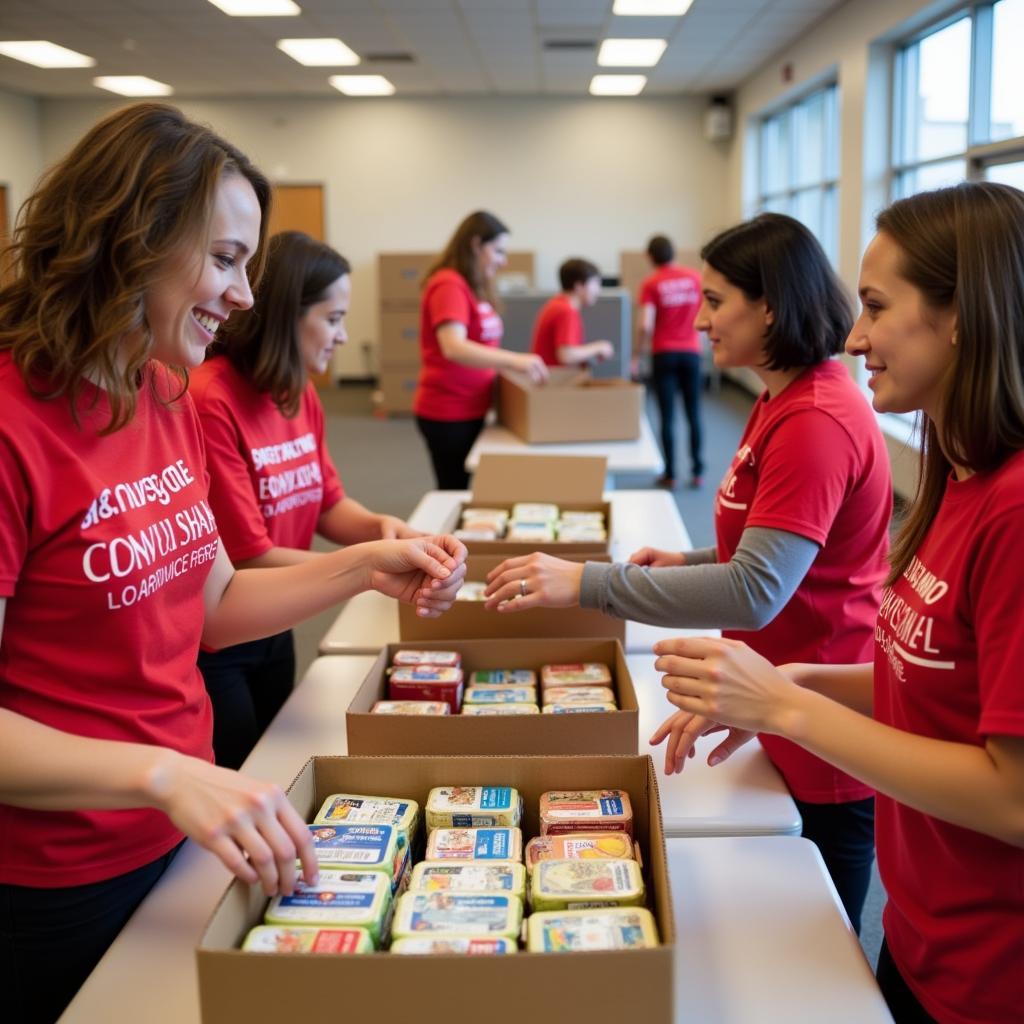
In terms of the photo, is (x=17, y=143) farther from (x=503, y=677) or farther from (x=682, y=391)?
(x=503, y=677)

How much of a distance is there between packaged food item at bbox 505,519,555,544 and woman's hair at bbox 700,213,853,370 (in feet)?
2.50

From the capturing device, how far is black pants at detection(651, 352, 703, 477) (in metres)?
6.71

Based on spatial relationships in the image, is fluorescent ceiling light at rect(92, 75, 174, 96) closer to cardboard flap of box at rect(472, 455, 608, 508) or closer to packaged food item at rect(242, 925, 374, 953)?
cardboard flap of box at rect(472, 455, 608, 508)

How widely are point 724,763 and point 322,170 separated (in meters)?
10.5

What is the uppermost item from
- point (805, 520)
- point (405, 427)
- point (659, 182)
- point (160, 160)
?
point (659, 182)

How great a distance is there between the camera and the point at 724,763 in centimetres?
149

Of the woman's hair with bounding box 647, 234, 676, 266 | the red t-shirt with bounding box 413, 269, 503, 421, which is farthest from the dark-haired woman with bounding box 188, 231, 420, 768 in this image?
the woman's hair with bounding box 647, 234, 676, 266

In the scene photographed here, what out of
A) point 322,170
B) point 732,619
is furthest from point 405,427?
point 732,619

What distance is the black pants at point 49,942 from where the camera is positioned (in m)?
1.10

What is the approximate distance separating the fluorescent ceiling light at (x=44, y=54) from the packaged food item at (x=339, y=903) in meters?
8.48

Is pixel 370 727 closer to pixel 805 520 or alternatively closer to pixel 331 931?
pixel 331 931

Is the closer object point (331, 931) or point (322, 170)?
point (331, 931)

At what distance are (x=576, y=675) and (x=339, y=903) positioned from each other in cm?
70

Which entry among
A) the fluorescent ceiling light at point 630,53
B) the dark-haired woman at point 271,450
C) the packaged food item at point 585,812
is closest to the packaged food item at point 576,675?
the packaged food item at point 585,812
